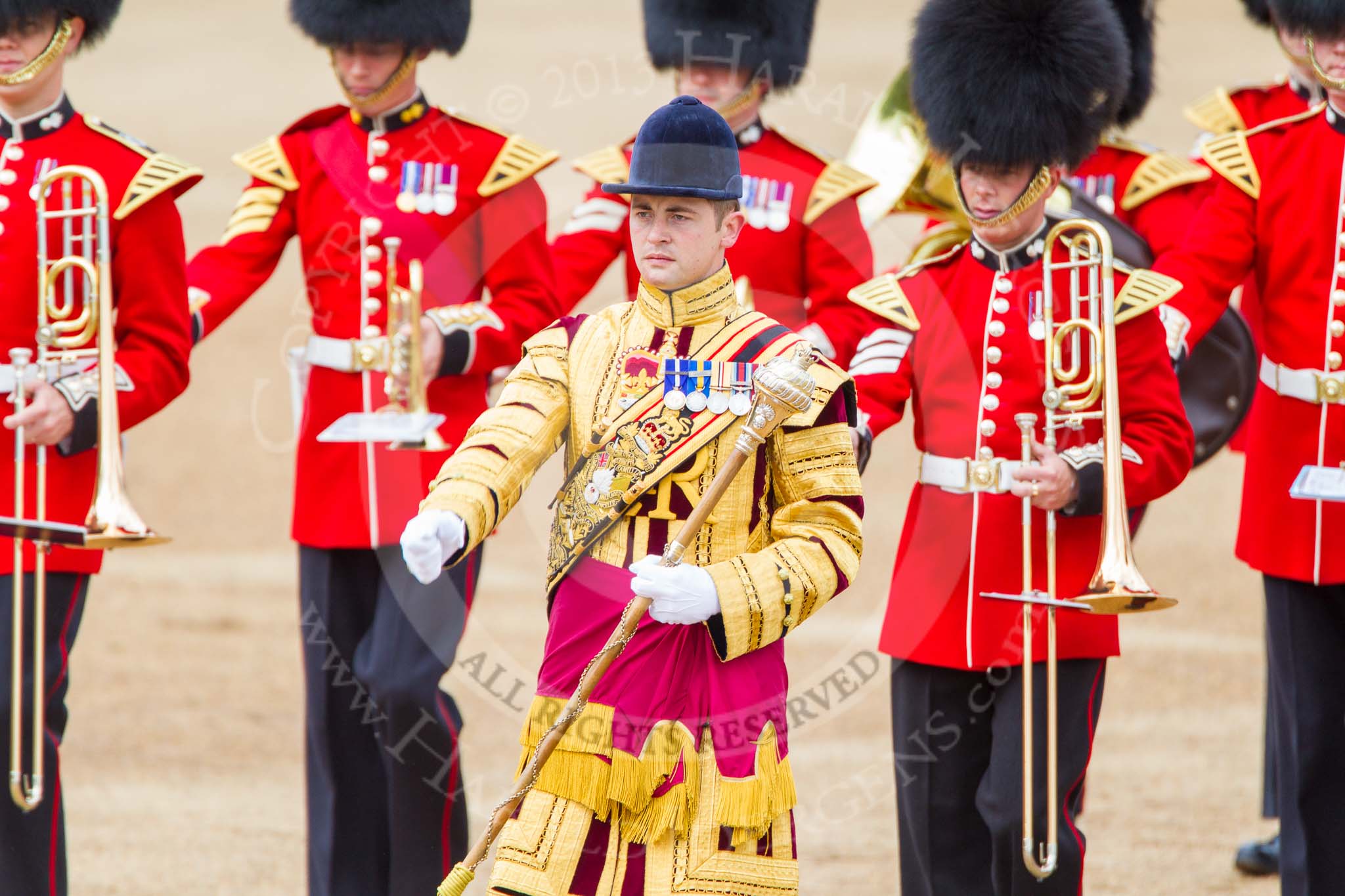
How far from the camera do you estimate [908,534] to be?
445 cm

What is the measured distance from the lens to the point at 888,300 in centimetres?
Result: 438

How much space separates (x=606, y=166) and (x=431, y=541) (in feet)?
7.18

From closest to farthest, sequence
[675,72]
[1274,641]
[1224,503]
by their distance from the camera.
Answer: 1. [1274,641]
2. [675,72]
3. [1224,503]

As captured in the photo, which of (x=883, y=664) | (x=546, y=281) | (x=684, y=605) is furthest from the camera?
(x=883, y=664)

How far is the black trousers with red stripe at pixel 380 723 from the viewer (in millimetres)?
4832

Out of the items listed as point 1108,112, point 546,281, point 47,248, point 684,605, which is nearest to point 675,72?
point 546,281

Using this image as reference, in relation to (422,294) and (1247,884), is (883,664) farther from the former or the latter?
(422,294)

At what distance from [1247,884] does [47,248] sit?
3334 millimetres

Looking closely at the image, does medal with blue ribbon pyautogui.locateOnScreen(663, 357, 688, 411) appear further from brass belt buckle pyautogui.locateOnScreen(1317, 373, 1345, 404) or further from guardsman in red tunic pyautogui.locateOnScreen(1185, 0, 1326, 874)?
guardsman in red tunic pyautogui.locateOnScreen(1185, 0, 1326, 874)

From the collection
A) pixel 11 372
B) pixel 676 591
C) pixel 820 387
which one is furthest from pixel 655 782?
pixel 11 372

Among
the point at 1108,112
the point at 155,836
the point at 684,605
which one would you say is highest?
the point at 1108,112

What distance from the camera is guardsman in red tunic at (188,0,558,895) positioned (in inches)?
193

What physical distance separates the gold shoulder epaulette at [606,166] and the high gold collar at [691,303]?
1619 mm

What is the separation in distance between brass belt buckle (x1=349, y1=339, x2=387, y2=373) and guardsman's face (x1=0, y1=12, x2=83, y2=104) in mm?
871
